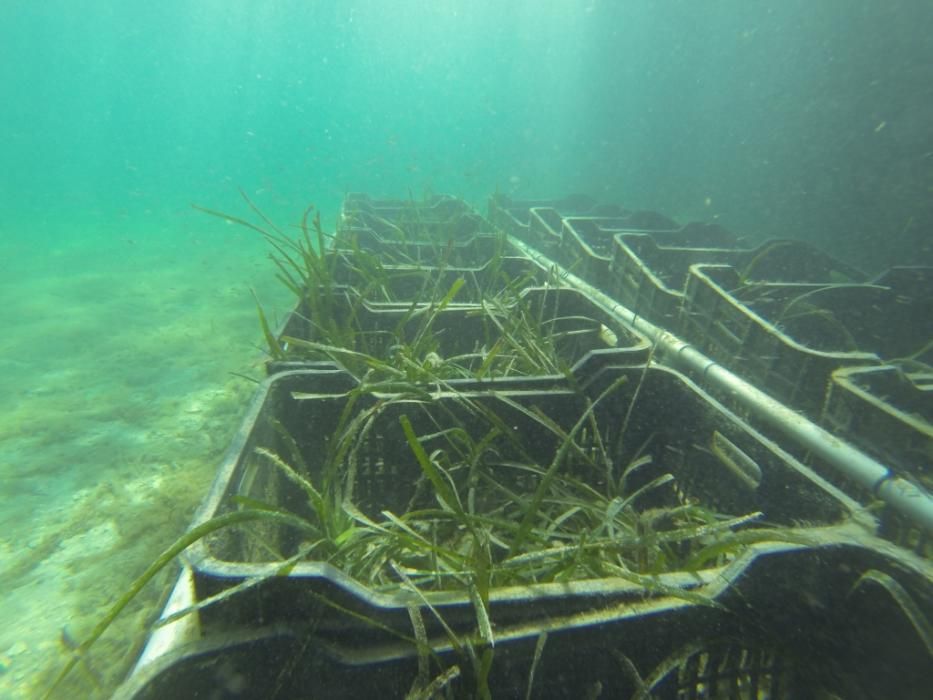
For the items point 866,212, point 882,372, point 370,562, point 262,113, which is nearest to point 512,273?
point 882,372

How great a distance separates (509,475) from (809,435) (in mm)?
1061

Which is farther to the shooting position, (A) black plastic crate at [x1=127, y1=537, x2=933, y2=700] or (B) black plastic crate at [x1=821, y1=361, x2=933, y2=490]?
(B) black plastic crate at [x1=821, y1=361, x2=933, y2=490]

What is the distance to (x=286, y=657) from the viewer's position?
907mm

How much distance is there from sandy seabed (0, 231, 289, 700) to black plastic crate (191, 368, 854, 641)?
0.39 metres

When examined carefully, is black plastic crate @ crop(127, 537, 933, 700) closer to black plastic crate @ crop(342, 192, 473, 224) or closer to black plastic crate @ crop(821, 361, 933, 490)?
black plastic crate @ crop(821, 361, 933, 490)

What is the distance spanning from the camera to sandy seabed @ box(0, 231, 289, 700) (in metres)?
2.41

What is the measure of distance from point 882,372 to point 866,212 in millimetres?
6115

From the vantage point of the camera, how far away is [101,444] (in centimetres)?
412

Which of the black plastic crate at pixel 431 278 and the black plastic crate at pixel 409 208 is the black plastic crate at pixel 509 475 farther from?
the black plastic crate at pixel 409 208

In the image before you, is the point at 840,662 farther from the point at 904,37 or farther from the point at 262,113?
the point at 262,113

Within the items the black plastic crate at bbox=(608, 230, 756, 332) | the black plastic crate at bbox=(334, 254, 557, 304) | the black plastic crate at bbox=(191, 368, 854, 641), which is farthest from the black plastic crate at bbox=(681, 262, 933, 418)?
the black plastic crate at bbox=(334, 254, 557, 304)

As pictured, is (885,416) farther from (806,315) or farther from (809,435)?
(806,315)

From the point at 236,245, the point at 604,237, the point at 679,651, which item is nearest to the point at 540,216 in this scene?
the point at 604,237

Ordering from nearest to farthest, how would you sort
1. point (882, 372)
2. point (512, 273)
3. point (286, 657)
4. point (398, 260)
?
point (286, 657), point (882, 372), point (512, 273), point (398, 260)
